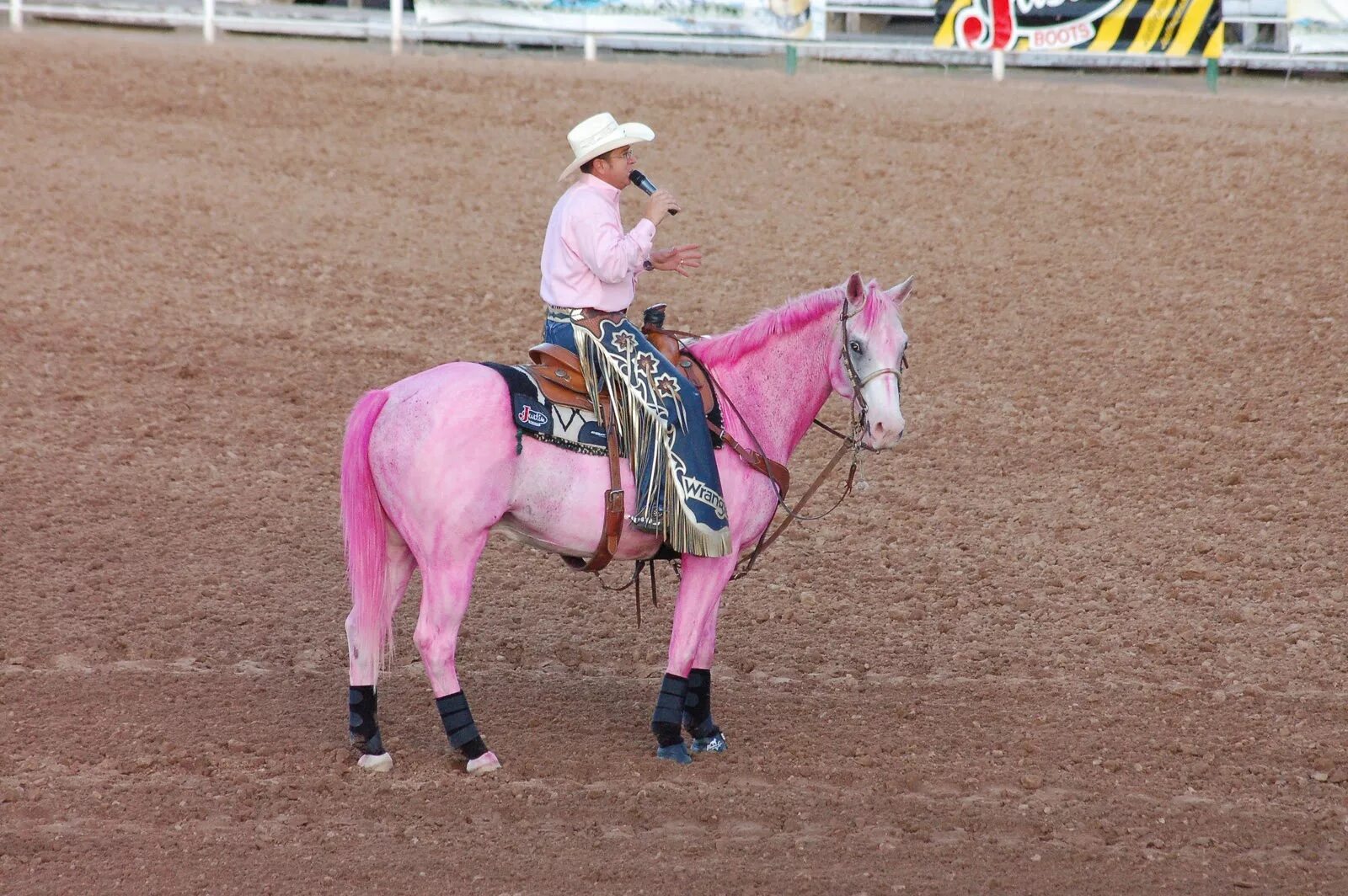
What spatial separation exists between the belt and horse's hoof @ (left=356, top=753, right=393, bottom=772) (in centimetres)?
183

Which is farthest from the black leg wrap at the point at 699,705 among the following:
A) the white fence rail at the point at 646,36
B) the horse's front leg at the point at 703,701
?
the white fence rail at the point at 646,36

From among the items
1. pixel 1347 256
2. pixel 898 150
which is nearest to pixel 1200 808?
pixel 1347 256

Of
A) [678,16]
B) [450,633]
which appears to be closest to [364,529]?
[450,633]

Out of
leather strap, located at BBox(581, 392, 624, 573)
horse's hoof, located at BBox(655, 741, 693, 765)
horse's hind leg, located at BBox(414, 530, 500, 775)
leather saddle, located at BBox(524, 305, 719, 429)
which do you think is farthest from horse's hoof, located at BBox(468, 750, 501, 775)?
leather saddle, located at BBox(524, 305, 719, 429)

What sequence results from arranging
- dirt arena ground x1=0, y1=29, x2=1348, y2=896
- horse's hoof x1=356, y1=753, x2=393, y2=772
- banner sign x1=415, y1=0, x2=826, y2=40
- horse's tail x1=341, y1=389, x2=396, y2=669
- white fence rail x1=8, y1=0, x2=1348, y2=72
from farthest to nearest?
1. banner sign x1=415, y1=0, x2=826, y2=40
2. white fence rail x1=8, y1=0, x2=1348, y2=72
3. horse's hoof x1=356, y1=753, x2=393, y2=772
4. horse's tail x1=341, y1=389, x2=396, y2=669
5. dirt arena ground x1=0, y1=29, x2=1348, y2=896

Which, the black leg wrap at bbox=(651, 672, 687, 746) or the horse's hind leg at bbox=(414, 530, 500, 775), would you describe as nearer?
the horse's hind leg at bbox=(414, 530, 500, 775)

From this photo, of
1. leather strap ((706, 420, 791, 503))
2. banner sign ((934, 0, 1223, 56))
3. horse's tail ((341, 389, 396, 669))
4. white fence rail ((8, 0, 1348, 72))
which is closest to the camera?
horse's tail ((341, 389, 396, 669))

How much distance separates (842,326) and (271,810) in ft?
9.16

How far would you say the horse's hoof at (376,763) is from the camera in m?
5.64

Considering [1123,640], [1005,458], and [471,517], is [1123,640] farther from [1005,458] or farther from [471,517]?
[471,517]

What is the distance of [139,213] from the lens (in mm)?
12594

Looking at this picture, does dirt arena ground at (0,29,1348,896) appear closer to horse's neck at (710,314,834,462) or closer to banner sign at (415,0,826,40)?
banner sign at (415,0,826,40)

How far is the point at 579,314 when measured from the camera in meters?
5.68

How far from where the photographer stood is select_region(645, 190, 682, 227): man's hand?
5559mm
